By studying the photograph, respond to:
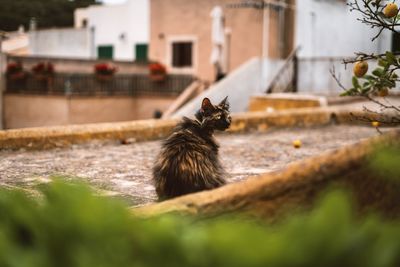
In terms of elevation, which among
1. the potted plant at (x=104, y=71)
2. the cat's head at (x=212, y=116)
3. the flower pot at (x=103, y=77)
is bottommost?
the cat's head at (x=212, y=116)

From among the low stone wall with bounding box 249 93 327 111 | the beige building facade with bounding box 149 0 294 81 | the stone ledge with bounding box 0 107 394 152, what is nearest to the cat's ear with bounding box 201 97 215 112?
the stone ledge with bounding box 0 107 394 152

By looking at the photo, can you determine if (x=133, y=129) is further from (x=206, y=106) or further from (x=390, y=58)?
(x=390, y=58)

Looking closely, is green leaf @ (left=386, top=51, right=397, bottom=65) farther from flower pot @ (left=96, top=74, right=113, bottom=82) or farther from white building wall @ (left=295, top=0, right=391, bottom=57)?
flower pot @ (left=96, top=74, right=113, bottom=82)

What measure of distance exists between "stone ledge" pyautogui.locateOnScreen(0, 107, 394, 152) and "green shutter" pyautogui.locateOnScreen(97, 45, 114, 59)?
18.8 metres

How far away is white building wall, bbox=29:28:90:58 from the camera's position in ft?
94.6

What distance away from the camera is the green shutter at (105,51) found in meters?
26.9

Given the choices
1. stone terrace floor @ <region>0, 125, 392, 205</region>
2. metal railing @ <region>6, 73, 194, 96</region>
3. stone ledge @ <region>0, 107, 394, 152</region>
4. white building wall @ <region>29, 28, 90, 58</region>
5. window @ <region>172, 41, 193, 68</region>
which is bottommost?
stone terrace floor @ <region>0, 125, 392, 205</region>

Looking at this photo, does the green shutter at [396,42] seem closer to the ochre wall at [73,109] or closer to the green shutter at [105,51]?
the ochre wall at [73,109]

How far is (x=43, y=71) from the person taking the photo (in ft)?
61.1

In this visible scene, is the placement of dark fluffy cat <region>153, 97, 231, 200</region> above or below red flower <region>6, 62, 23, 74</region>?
below

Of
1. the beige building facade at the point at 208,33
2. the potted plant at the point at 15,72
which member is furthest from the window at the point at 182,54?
the potted plant at the point at 15,72

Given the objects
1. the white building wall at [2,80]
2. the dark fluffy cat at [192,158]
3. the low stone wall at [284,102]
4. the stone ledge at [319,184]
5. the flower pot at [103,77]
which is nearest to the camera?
the stone ledge at [319,184]

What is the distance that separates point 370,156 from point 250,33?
17.5 meters

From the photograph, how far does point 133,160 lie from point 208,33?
1533 centimetres
